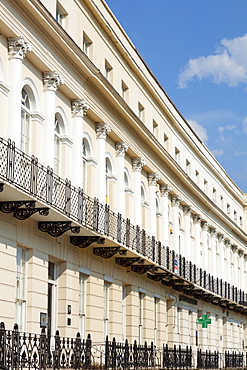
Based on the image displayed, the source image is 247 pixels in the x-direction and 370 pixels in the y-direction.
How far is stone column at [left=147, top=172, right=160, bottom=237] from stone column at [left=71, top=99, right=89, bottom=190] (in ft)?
34.1

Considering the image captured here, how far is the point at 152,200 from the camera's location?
119 ft

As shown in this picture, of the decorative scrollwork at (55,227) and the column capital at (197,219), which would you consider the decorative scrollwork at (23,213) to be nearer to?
the decorative scrollwork at (55,227)

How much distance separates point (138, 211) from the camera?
33344mm

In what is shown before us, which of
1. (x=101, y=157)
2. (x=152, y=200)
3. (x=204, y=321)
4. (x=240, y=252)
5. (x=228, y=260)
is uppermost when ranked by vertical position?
(x=240, y=252)

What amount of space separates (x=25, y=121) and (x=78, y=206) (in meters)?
3.63

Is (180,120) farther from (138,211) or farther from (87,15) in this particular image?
(87,15)

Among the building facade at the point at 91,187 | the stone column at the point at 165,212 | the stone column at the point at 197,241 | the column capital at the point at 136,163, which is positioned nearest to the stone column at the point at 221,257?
the stone column at the point at 197,241

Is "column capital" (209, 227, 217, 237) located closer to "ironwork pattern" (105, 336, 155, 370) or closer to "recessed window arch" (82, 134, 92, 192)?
"ironwork pattern" (105, 336, 155, 370)

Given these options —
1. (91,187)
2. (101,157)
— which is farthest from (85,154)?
(91,187)

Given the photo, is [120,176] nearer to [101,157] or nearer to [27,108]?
[101,157]

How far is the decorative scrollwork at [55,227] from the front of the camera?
73.5ft

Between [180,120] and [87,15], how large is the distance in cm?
1757

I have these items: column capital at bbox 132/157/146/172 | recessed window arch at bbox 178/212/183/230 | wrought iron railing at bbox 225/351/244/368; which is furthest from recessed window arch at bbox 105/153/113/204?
wrought iron railing at bbox 225/351/244/368

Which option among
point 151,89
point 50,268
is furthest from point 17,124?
point 151,89
